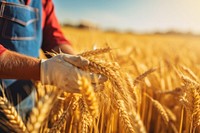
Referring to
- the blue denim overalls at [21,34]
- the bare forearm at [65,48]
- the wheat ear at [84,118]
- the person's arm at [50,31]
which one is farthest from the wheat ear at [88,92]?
the person's arm at [50,31]

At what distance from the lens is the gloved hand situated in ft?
4.70

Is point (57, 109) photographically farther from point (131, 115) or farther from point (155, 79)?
point (155, 79)

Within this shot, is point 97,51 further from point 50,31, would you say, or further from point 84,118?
point 50,31

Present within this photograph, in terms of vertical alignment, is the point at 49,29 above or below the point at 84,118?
above

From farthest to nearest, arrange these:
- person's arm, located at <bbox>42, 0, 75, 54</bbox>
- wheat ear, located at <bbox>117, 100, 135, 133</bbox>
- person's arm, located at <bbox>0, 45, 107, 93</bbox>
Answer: person's arm, located at <bbox>42, 0, 75, 54</bbox>
person's arm, located at <bbox>0, 45, 107, 93</bbox>
wheat ear, located at <bbox>117, 100, 135, 133</bbox>

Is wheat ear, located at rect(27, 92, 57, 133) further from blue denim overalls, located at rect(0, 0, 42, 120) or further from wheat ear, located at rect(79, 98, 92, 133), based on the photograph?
blue denim overalls, located at rect(0, 0, 42, 120)

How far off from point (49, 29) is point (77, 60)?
1140 millimetres

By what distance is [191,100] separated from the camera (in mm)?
1500

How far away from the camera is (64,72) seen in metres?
1.47

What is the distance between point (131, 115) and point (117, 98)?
132 mm

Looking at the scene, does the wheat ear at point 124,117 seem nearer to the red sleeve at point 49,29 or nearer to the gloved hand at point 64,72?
the gloved hand at point 64,72

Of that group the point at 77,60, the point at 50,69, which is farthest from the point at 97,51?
the point at 50,69

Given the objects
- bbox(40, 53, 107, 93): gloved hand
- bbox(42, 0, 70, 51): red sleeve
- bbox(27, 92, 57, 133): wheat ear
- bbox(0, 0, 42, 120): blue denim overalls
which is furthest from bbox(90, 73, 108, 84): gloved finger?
bbox(42, 0, 70, 51): red sleeve

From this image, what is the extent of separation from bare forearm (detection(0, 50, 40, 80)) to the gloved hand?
66 mm
